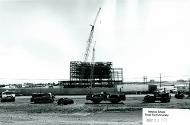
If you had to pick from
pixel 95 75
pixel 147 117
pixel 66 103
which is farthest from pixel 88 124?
pixel 95 75

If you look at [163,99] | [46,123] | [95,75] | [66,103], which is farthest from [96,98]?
[95,75]

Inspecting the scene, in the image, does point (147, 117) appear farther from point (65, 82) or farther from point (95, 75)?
point (95, 75)

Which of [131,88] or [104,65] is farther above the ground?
[104,65]

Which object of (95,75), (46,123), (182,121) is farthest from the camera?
(95,75)

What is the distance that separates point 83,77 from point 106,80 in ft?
31.4

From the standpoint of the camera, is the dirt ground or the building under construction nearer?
the dirt ground

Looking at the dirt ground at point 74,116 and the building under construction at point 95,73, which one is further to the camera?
the building under construction at point 95,73

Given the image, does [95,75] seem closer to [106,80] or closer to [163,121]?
[106,80]

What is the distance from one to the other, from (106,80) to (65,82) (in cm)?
2043

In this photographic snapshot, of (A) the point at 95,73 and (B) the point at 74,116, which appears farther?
(A) the point at 95,73

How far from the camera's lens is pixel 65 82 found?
12225 cm

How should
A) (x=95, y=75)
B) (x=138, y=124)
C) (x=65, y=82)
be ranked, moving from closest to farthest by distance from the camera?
1. (x=138, y=124)
2. (x=65, y=82)
3. (x=95, y=75)

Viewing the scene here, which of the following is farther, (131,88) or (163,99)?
(131,88)

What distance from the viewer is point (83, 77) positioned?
135250 millimetres
